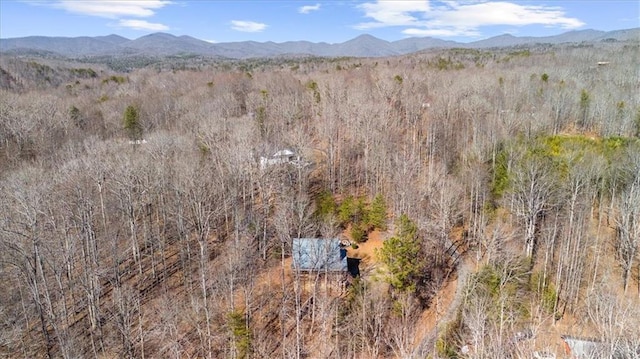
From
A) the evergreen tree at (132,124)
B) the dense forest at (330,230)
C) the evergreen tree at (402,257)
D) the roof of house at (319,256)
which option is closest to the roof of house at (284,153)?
the dense forest at (330,230)

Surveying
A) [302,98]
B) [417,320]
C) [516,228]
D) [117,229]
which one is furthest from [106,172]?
[302,98]

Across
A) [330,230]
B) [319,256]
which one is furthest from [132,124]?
[319,256]

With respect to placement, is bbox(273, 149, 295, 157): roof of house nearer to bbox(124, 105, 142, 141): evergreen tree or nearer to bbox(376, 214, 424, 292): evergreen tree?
bbox(376, 214, 424, 292): evergreen tree

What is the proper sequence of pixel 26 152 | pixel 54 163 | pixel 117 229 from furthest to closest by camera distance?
pixel 26 152 < pixel 54 163 < pixel 117 229

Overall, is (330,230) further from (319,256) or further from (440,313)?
(440,313)

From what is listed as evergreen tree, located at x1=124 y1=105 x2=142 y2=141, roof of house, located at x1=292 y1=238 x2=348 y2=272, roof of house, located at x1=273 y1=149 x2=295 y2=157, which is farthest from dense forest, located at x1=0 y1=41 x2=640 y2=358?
roof of house, located at x1=273 y1=149 x2=295 y2=157

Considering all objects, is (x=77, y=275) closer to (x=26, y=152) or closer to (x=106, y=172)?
(x=106, y=172)
